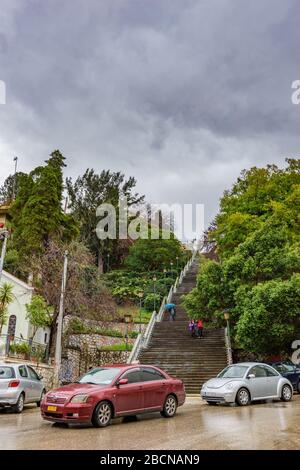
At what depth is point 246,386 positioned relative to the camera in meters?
14.2

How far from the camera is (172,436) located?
821 cm

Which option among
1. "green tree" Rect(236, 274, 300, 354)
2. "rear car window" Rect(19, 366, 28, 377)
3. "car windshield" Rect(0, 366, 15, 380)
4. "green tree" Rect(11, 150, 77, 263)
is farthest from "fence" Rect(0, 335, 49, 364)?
"green tree" Rect(236, 274, 300, 354)

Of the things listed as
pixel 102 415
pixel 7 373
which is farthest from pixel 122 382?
pixel 7 373

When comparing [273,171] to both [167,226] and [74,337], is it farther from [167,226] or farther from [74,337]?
[167,226]

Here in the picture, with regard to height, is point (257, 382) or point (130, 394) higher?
point (130, 394)

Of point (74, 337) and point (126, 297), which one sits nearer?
point (74, 337)

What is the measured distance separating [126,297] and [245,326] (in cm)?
2479

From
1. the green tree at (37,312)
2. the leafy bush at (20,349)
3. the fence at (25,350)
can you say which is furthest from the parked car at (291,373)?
the green tree at (37,312)

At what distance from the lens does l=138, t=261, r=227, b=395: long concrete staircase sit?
77.4 ft

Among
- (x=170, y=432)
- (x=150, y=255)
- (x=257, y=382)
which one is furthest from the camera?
(x=150, y=255)

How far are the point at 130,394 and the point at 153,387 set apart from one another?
86 centimetres

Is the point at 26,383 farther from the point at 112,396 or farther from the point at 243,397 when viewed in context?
the point at 243,397

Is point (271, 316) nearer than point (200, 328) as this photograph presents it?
Yes

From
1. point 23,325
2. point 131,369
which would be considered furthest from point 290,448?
point 23,325
